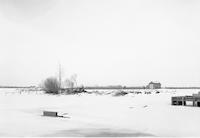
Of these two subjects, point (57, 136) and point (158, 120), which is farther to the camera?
point (158, 120)

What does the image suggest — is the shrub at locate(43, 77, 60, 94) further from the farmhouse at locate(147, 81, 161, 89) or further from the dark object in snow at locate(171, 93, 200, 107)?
the farmhouse at locate(147, 81, 161, 89)

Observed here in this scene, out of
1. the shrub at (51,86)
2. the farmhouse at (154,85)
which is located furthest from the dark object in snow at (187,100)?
the farmhouse at (154,85)

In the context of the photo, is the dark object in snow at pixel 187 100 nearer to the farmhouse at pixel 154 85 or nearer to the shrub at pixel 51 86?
the shrub at pixel 51 86

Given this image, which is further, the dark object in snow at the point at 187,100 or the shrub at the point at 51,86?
the shrub at the point at 51,86

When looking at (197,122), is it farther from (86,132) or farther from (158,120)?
(86,132)

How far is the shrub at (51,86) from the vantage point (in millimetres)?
81194

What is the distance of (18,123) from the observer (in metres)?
19.9

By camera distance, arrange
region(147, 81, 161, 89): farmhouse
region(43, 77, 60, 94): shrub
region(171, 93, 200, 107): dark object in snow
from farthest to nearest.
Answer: region(147, 81, 161, 89): farmhouse
region(43, 77, 60, 94): shrub
region(171, 93, 200, 107): dark object in snow

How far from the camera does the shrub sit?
81194mm

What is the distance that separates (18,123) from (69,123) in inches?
134

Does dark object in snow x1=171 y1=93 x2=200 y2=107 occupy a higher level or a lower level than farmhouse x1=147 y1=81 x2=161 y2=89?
higher

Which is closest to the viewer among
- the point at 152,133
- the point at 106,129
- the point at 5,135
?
the point at 5,135

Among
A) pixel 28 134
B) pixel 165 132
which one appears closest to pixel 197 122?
pixel 165 132

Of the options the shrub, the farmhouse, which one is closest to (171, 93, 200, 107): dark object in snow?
the shrub
